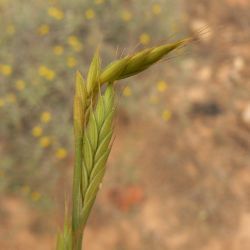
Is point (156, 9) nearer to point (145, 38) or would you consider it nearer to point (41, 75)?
point (145, 38)

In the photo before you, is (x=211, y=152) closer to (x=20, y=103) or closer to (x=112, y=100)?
(x=20, y=103)

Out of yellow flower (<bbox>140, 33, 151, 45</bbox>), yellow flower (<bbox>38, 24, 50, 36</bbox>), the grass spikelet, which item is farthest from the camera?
yellow flower (<bbox>140, 33, 151, 45</bbox>)

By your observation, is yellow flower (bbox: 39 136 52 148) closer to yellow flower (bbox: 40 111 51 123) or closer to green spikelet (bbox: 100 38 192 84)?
yellow flower (bbox: 40 111 51 123)

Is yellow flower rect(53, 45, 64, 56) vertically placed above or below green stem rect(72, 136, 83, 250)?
above

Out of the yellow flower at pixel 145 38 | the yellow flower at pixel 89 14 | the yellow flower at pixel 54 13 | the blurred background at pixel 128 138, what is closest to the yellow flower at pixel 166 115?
the blurred background at pixel 128 138

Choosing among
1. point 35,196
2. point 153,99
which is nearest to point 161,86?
point 153,99

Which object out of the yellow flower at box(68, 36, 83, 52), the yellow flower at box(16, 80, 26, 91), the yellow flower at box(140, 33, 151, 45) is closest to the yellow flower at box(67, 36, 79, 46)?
the yellow flower at box(68, 36, 83, 52)

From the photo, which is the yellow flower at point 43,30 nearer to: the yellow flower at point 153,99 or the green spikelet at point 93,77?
the yellow flower at point 153,99

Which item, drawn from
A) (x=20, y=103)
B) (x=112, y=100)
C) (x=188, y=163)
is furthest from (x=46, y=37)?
(x=112, y=100)
